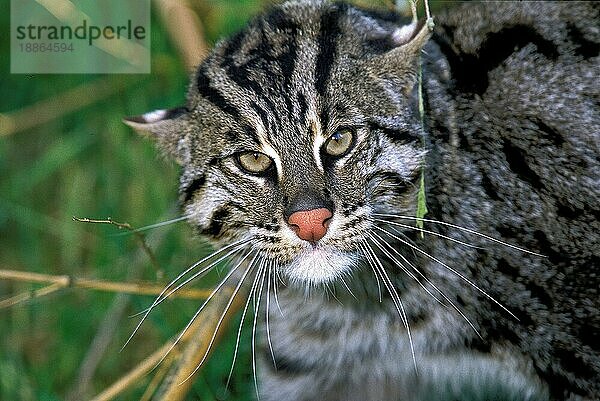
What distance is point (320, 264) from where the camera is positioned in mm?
4426

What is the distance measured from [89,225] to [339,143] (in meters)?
3.46

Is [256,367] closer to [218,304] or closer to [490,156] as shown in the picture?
[218,304]

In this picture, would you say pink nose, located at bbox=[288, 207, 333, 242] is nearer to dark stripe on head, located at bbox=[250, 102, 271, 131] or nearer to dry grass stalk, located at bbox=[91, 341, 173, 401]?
dark stripe on head, located at bbox=[250, 102, 271, 131]

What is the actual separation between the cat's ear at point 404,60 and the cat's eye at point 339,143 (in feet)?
1.22

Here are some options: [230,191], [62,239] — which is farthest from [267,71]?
[62,239]

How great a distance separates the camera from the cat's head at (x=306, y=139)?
4.34m

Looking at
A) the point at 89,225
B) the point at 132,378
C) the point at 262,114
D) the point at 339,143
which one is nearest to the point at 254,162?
the point at 262,114

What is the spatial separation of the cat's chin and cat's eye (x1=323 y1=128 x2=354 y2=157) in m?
0.41

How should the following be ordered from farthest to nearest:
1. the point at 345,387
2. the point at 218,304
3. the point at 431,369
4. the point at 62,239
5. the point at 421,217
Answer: the point at 62,239 → the point at 218,304 → the point at 345,387 → the point at 431,369 → the point at 421,217

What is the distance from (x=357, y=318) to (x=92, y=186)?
327cm

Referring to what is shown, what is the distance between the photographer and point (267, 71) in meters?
4.53

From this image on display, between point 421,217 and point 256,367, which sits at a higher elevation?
point 421,217

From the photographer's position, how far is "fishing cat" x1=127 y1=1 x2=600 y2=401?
4430 millimetres

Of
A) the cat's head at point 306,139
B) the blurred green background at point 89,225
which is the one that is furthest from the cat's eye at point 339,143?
the blurred green background at point 89,225
